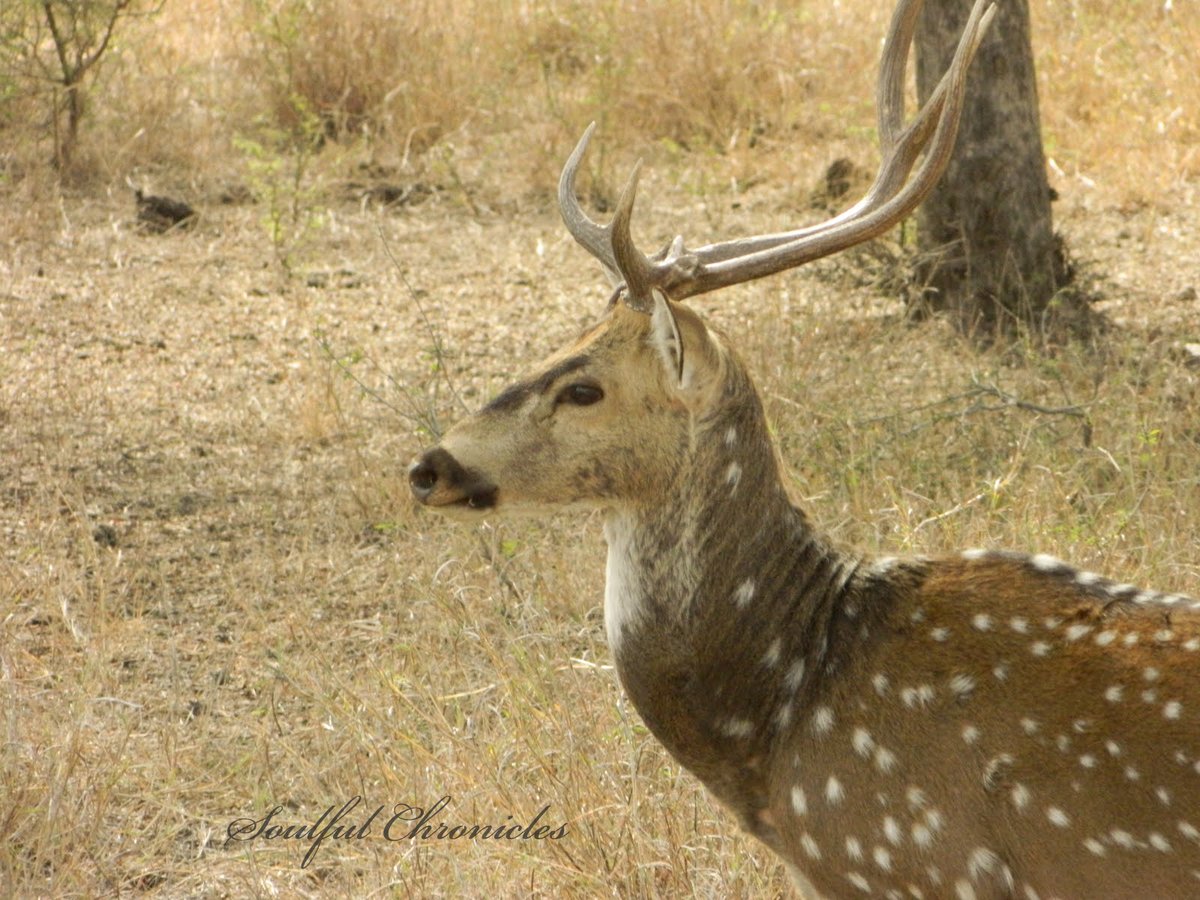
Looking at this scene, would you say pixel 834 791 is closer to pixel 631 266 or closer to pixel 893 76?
pixel 631 266

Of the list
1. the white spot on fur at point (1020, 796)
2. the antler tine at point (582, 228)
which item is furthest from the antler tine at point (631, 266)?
the white spot on fur at point (1020, 796)

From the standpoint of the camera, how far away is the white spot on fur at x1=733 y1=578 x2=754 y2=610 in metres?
3.52

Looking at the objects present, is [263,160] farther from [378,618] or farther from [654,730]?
[654,730]

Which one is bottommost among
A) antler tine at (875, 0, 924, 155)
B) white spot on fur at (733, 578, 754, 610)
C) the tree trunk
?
the tree trunk

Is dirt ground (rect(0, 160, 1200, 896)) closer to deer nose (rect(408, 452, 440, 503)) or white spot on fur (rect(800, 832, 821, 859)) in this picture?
white spot on fur (rect(800, 832, 821, 859))

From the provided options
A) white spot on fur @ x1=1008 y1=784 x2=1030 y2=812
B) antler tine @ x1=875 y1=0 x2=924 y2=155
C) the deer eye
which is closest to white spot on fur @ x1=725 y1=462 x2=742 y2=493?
the deer eye

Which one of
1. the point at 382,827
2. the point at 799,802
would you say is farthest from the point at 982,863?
the point at 382,827

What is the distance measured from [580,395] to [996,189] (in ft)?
14.3

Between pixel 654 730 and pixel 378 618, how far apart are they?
6.92ft

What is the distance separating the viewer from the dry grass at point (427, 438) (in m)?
4.25

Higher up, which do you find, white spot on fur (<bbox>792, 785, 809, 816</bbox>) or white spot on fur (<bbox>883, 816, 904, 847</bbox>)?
white spot on fur (<bbox>883, 816, 904, 847</bbox>)

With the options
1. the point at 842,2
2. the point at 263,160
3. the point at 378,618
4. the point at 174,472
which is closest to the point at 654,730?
the point at 378,618

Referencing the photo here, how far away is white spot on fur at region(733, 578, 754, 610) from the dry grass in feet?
2.38

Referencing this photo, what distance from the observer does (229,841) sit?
14.5ft
